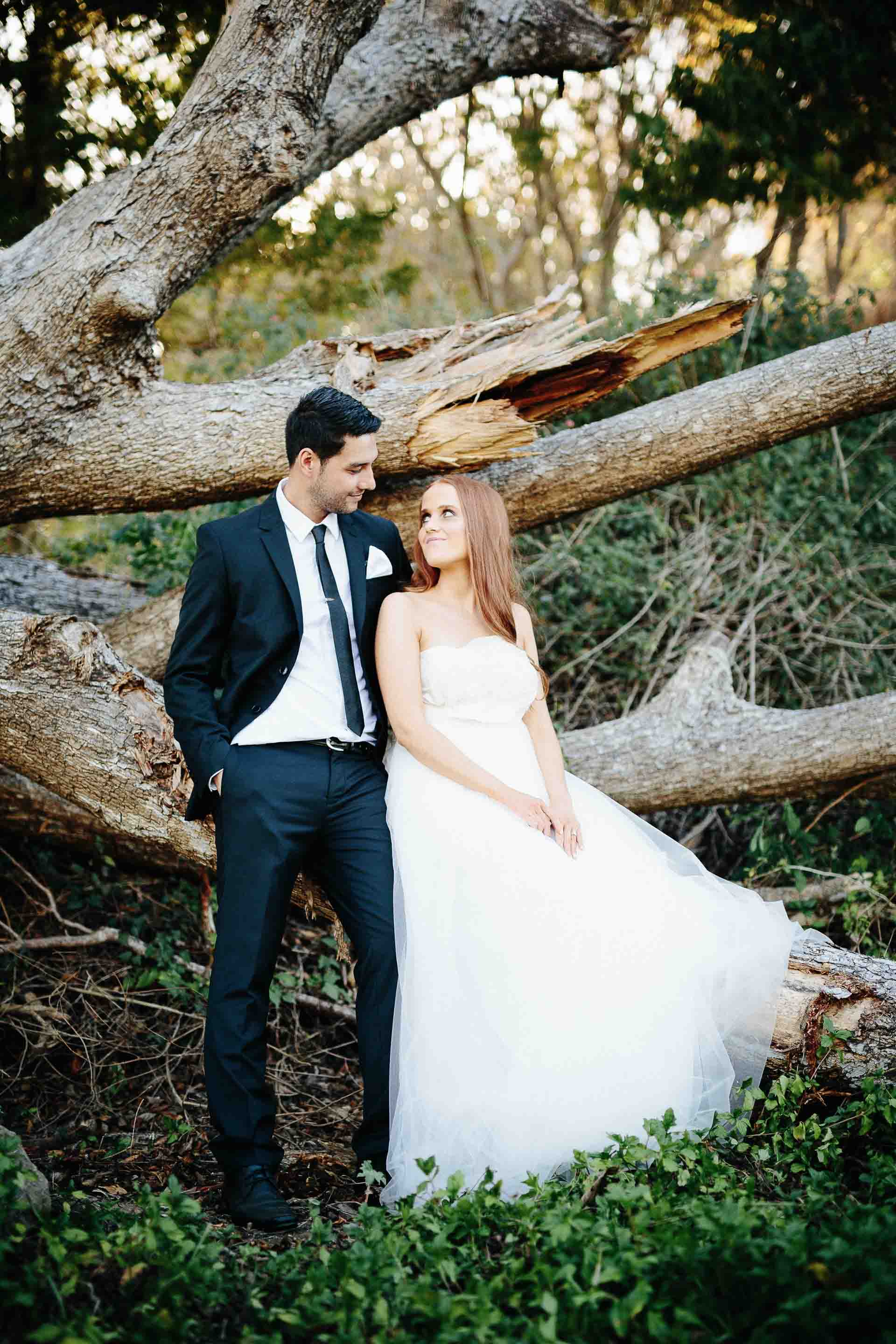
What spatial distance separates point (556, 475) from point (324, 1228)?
3295 mm

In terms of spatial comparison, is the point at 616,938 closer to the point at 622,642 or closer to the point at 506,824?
the point at 506,824

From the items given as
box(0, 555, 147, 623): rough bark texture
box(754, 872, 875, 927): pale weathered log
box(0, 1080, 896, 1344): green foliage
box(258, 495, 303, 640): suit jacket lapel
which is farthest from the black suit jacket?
box(754, 872, 875, 927): pale weathered log

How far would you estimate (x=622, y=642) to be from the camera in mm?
6363

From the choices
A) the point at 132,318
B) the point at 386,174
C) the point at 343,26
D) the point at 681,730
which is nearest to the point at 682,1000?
the point at 681,730

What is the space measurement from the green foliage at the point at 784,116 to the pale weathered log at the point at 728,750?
5264mm

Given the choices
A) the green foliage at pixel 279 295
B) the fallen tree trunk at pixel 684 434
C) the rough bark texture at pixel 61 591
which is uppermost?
the green foliage at pixel 279 295

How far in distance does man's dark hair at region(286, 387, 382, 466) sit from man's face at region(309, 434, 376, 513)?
0.06 feet

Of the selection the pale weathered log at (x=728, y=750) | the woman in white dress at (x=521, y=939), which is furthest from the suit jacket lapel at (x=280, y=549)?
the pale weathered log at (x=728, y=750)

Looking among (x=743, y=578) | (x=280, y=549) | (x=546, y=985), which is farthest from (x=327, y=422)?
(x=743, y=578)

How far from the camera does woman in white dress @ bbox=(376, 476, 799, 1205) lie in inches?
119

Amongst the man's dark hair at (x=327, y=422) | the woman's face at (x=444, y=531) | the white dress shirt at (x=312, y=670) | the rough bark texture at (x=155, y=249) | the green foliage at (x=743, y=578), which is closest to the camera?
the white dress shirt at (x=312, y=670)

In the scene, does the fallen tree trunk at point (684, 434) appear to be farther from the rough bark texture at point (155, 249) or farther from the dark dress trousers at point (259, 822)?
the dark dress trousers at point (259, 822)

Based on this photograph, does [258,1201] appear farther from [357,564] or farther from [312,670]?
[357,564]

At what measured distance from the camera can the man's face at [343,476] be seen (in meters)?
3.45
